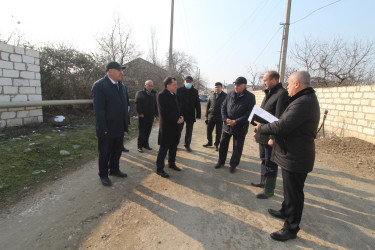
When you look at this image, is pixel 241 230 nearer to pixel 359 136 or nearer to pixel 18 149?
pixel 18 149

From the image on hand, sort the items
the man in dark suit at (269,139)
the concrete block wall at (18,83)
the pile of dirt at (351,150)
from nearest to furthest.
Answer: the man in dark suit at (269,139)
the pile of dirt at (351,150)
the concrete block wall at (18,83)

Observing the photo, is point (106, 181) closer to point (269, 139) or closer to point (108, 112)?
point (108, 112)

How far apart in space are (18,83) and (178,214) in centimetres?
658

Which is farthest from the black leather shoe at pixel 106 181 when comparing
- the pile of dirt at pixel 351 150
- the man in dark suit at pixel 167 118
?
the pile of dirt at pixel 351 150

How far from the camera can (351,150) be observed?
18.6 ft

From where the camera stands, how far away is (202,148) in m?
5.86

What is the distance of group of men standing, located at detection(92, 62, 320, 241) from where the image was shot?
214cm

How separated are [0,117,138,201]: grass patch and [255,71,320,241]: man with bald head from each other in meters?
3.67

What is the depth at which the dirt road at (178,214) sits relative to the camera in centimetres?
215

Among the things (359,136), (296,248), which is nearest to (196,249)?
(296,248)

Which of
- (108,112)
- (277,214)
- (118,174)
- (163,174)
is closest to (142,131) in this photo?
(118,174)

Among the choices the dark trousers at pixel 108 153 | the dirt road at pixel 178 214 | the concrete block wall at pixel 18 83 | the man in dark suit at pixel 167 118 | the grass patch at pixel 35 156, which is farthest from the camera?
the concrete block wall at pixel 18 83

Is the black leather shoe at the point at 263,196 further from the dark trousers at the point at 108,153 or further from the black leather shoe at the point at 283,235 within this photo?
the dark trousers at the point at 108,153

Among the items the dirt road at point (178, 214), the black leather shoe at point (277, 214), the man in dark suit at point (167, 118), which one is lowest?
the dirt road at point (178, 214)
